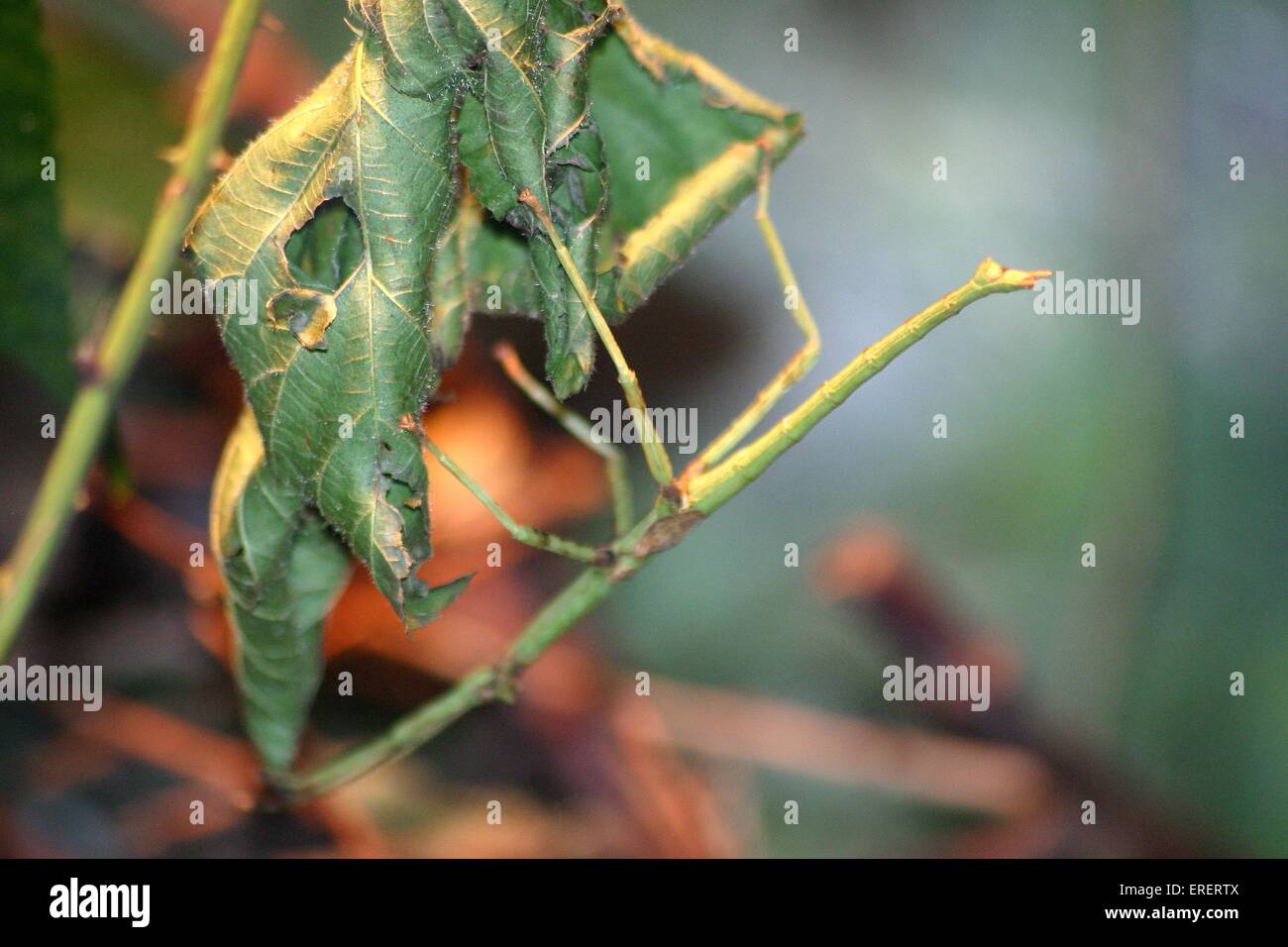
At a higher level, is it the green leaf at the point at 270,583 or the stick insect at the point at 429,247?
the stick insect at the point at 429,247

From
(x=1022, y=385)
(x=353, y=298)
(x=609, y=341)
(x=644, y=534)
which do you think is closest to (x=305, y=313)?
(x=353, y=298)

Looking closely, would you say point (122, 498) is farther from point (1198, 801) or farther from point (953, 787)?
point (1198, 801)

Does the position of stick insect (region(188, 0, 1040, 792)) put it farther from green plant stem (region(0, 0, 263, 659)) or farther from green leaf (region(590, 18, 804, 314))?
green plant stem (region(0, 0, 263, 659))

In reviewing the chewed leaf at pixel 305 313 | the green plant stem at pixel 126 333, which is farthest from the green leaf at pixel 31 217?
the chewed leaf at pixel 305 313

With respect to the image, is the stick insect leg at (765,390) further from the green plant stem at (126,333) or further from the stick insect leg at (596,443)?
the green plant stem at (126,333)

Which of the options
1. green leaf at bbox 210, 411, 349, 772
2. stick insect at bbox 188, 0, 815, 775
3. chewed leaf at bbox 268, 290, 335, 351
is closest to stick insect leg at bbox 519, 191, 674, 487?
stick insect at bbox 188, 0, 815, 775

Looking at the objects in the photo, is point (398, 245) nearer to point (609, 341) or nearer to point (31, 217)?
point (609, 341)

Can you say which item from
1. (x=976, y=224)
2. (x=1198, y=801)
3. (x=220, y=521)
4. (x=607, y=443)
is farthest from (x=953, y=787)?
(x=220, y=521)
